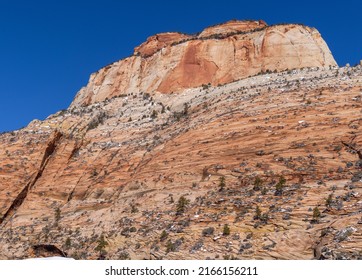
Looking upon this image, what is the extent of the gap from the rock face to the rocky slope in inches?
305

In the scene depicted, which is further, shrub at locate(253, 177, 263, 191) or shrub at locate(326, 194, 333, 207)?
shrub at locate(253, 177, 263, 191)

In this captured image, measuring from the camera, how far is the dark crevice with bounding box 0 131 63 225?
3503 cm

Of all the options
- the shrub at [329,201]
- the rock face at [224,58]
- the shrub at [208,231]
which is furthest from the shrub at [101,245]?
the rock face at [224,58]

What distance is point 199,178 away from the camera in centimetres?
2575

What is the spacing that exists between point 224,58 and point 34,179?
2812cm

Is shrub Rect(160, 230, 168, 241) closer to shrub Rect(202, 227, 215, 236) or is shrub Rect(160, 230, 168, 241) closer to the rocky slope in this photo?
the rocky slope

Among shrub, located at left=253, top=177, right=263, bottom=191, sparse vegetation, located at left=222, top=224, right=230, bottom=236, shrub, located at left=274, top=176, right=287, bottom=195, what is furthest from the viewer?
shrub, located at left=253, top=177, right=263, bottom=191

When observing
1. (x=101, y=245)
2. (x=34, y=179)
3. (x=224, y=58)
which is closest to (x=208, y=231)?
(x=101, y=245)

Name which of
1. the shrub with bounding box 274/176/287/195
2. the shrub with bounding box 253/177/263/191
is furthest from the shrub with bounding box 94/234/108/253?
the shrub with bounding box 274/176/287/195

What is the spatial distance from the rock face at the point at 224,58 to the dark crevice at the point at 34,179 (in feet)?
56.9

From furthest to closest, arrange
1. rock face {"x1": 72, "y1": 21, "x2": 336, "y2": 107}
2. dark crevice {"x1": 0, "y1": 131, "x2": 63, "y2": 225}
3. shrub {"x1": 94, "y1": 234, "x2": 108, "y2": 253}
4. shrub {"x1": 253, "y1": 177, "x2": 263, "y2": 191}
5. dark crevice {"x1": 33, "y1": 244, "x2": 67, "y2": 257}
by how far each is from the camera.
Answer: rock face {"x1": 72, "y1": 21, "x2": 336, "y2": 107} < dark crevice {"x1": 0, "y1": 131, "x2": 63, "y2": 225} < dark crevice {"x1": 33, "y1": 244, "x2": 67, "y2": 257} < shrub {"x1": 94, "y1": 234, "x2": 108, "y2": 253} < shrub {"x1": 253, "y1": 177, "x2": 263, "y2": 191}

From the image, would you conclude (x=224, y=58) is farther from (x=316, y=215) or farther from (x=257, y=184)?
(x=316, y=215)
